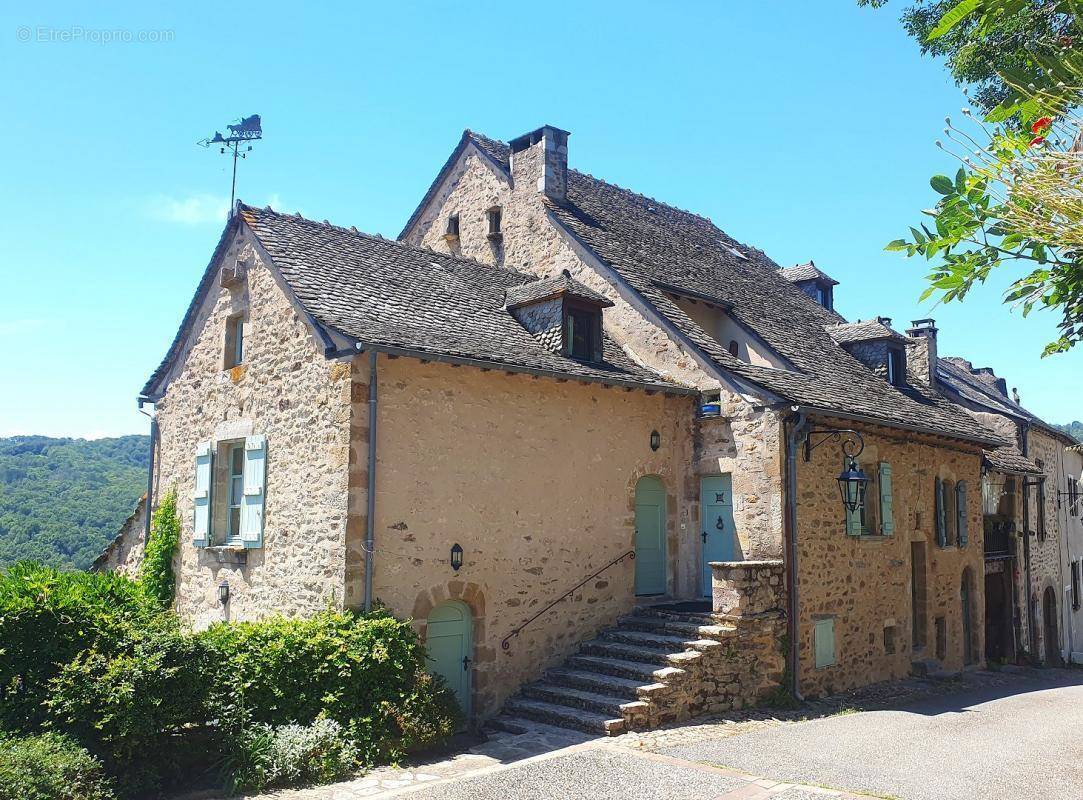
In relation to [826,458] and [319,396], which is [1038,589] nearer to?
[826,458]

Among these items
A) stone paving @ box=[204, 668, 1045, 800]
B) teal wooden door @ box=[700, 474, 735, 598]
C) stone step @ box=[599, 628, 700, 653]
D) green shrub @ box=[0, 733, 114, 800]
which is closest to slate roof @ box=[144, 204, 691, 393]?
teal wooden door @ box=[700, 474, 735, 598]

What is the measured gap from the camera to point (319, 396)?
36.2ft

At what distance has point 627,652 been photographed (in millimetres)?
11883

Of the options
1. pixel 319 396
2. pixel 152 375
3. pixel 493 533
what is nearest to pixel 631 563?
pixel 493 533

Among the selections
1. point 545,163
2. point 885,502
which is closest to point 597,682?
point 885,502

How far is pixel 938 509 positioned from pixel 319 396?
12.3 metres

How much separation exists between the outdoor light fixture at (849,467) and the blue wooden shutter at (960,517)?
14.2 ft

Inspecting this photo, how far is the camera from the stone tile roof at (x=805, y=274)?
21500 mm

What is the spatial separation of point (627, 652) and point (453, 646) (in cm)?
240

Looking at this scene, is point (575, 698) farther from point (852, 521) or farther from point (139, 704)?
point (852, 521)

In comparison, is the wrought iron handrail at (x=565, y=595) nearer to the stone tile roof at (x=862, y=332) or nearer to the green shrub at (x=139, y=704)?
the green shrub at (x=139, y=704)

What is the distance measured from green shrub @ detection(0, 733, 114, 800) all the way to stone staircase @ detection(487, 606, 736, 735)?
4.89m

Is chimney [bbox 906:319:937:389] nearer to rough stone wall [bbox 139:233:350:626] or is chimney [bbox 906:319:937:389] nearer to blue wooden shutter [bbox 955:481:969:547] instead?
blue wooden shutter [bbox 955:481:969:547]

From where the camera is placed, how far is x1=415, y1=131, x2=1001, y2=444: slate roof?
47.3 ft
